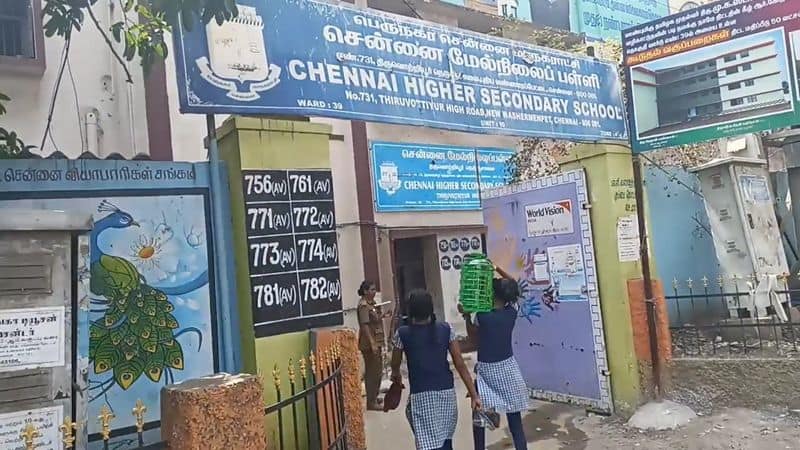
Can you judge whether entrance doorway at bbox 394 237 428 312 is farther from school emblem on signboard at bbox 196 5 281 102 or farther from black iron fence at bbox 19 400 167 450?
black iron fence at bbox 19 400 167 450

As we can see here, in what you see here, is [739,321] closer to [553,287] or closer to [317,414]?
[553,287]

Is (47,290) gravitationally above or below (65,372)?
above

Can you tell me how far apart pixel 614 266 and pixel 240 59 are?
3766 mm

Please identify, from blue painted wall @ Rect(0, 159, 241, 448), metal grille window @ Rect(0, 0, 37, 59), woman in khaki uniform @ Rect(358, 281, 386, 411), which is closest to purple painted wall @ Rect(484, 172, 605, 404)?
woman in khaki uniform @ Rect(358, 281, 386, 411)

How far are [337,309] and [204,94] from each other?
1662 mm

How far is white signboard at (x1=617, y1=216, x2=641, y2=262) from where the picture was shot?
627 centimetres

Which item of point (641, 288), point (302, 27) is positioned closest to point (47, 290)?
point (302, 27)

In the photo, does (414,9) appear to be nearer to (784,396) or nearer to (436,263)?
(436,263)

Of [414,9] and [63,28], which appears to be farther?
[414,9]

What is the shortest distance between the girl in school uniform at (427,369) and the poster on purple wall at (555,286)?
2583 millimetres

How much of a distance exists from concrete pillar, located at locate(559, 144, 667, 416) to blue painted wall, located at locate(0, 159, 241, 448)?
3.49m

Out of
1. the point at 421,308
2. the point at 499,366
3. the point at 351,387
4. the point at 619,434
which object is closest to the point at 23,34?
the point at 351,387

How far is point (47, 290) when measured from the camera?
304cm

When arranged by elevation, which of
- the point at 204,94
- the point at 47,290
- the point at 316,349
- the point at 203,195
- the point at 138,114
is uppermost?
the point at 138,114
